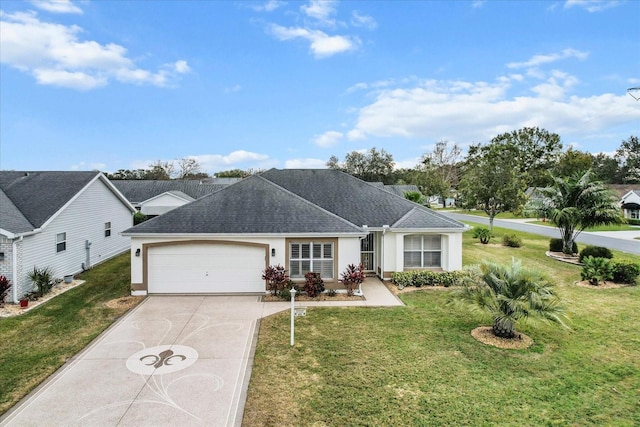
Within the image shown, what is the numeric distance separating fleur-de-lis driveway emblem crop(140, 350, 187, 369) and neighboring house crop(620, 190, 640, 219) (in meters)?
54.0

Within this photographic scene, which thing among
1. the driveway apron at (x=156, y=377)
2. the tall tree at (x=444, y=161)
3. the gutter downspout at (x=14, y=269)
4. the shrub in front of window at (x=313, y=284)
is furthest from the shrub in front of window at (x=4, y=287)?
the tall tree at (x=444, y=161)

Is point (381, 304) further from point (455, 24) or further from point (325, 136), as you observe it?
point (325, 136)

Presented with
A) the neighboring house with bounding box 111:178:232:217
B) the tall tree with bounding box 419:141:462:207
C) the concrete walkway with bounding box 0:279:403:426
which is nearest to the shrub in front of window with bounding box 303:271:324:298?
the concrete walkway with bounding box 0:279:403:426

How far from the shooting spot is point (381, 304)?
1327cm

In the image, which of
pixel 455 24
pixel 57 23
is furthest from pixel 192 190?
pixel 455 24

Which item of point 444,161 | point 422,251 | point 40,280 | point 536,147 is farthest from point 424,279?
point 536,147

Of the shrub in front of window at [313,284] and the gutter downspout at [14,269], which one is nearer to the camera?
the gutter downspout at [14,269]

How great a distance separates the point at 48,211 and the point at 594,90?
37104 mm

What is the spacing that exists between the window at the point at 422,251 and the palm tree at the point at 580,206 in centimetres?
1085

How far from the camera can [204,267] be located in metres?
14.4

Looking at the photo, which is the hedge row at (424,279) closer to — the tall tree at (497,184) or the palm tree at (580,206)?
the palm tree at (580,206)

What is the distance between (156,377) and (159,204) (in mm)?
33131

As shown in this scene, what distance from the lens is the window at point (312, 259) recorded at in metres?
14.7

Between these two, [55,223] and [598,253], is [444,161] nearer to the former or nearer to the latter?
[598,253]
